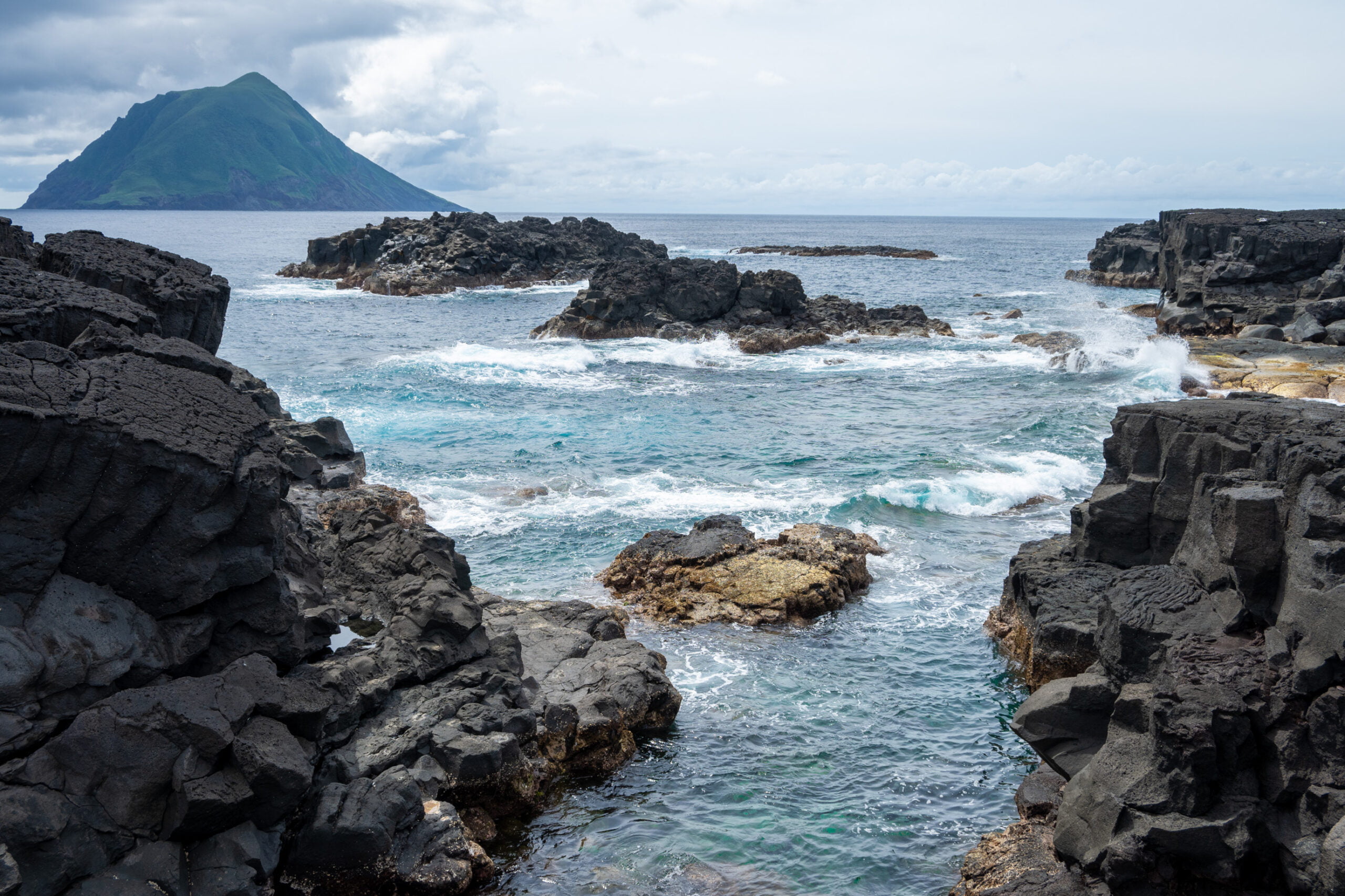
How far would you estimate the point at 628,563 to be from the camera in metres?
18.3

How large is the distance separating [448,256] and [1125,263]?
6151 centimetres

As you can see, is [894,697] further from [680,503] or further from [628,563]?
[680,503]

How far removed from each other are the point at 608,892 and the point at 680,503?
46.0ft

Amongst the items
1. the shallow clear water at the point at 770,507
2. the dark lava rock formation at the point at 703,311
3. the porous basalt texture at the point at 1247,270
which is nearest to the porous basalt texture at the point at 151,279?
the shallow clear water at the point at 770,507

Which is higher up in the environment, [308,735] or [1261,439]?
[1261,439]

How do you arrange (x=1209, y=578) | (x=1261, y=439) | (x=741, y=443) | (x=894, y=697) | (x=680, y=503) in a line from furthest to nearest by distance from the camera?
(x=741, y=443), (x=680, y=503), (x=894, y=697), (x=1261, y=439), (x=1209, y=578)

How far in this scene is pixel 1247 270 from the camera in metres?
51.8

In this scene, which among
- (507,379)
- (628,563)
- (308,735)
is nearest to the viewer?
(308,735)

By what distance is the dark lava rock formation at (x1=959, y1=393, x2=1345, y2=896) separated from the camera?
7719 millimetres

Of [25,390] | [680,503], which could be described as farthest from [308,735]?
[680,503]

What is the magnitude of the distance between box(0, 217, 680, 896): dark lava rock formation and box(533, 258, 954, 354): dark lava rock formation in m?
40.4

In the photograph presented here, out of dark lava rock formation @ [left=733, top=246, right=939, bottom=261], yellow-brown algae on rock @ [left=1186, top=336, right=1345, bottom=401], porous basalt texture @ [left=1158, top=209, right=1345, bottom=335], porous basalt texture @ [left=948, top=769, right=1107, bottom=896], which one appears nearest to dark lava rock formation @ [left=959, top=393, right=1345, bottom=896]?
porous basalt texture @ [left=948, top=769, right=1107, bottom=896]

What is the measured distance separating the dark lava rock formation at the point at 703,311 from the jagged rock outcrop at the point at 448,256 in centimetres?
2760

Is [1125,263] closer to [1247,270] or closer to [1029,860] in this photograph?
[1247,270]
